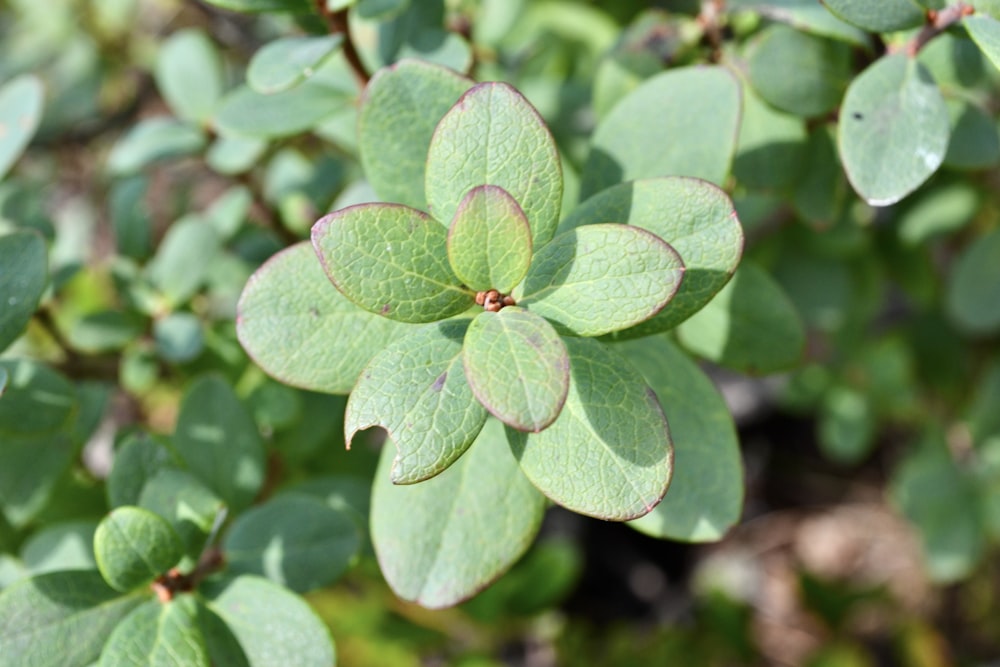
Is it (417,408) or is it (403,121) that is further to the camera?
(403,121)

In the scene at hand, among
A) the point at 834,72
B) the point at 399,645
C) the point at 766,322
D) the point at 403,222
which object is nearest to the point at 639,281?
the point at 403,222

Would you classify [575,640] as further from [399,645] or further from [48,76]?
[48,76]

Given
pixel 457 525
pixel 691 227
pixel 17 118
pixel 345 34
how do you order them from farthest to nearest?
pixel 17 118
pixel 345 34
pixel 457 525
pixel 691 227

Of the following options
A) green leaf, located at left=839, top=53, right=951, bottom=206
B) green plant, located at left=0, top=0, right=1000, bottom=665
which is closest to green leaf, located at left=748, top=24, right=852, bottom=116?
green plant, located at left=0, top=0, right=1000, bottom=665

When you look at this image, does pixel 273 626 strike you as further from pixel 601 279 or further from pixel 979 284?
pixel 979 284

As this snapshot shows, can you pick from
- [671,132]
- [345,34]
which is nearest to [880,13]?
[671,132]

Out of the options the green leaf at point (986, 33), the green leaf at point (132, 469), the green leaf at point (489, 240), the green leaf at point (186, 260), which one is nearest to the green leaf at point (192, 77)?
the green leaf at point (186, 260)
